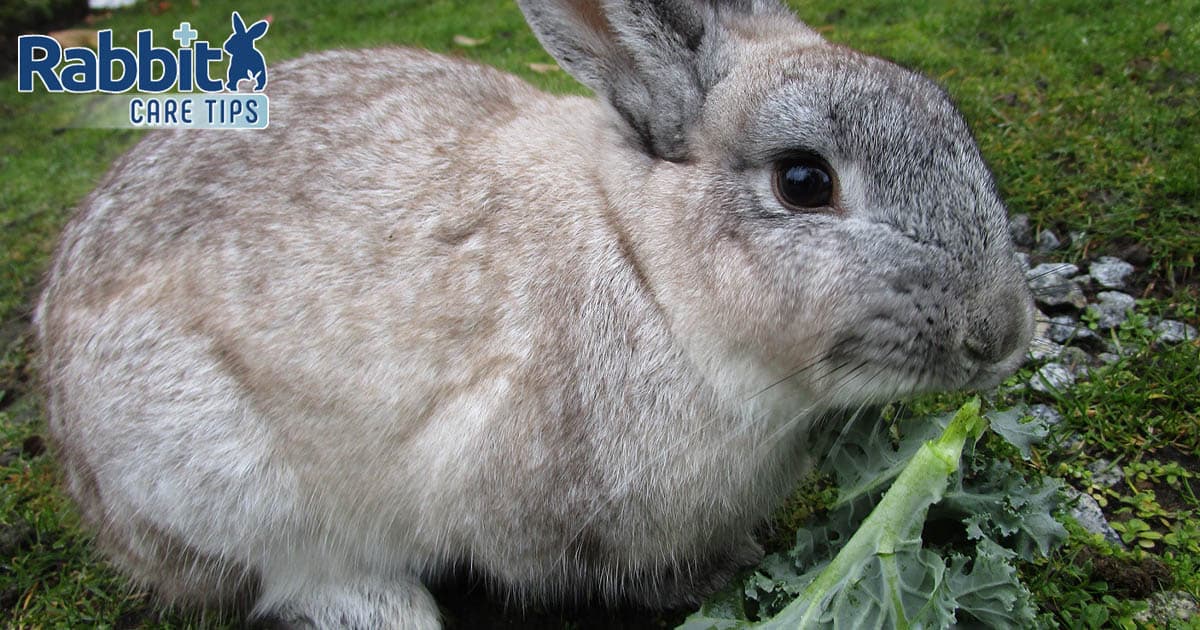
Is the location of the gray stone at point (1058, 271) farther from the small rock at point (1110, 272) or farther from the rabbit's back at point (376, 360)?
the rabbit's back at point (376, 360)

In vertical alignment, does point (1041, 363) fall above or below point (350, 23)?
below

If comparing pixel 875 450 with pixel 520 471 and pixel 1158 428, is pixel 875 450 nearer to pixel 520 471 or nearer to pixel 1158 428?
pixel 520 471

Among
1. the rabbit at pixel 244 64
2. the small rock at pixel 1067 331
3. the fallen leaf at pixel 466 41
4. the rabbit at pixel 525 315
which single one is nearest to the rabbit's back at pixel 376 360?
the rabbit at pixel 525 315

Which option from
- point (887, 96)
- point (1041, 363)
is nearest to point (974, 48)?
point (1041, 363)

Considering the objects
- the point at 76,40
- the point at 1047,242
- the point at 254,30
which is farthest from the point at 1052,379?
the point at 76,40

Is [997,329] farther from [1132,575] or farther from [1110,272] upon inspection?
[1110,272]

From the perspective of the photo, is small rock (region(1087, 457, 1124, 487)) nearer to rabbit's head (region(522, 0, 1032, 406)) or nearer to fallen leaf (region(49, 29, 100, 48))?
rabbit's head (region(522, 0, 1032, 406))

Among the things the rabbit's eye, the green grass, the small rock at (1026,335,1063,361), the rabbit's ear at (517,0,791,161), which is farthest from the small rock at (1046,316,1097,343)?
the rabbit's ear at (517,0,791,161)
